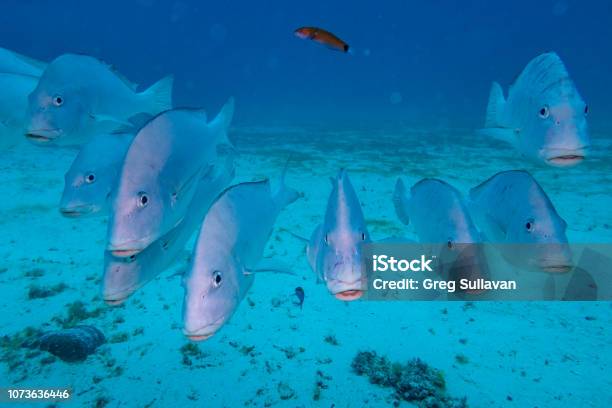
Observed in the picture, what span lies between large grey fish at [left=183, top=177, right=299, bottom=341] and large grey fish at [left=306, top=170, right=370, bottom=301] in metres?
0.54

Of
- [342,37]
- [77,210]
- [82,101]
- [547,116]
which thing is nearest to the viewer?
[547,116]

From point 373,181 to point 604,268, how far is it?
681 cm

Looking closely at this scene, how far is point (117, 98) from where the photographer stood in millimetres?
3336

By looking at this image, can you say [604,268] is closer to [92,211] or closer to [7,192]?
[92,211]

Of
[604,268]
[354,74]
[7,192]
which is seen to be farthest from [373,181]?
[354,74]

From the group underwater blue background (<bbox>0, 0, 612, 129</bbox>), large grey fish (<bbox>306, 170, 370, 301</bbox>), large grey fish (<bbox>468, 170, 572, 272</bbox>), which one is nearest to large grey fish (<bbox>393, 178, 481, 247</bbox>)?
large grey fish (<bbox>468, 170, 572, 272</bbox>)

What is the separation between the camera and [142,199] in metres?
2.26

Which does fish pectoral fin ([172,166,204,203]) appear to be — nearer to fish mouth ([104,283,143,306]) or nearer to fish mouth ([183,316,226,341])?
fish mouth ([104,283,143,306])

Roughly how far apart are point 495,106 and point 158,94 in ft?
10.6

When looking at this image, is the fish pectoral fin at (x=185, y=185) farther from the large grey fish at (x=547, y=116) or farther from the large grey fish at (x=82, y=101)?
the large grey fish at (x=547, y=116)

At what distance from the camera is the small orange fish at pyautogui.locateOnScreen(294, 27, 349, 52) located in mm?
4337

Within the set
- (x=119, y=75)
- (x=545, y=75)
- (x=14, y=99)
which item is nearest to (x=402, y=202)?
(x=545, y=75)

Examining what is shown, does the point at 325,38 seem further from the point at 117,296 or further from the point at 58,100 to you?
the point at 117,296

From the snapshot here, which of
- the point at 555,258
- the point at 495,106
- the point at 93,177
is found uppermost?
the point at 495,106
